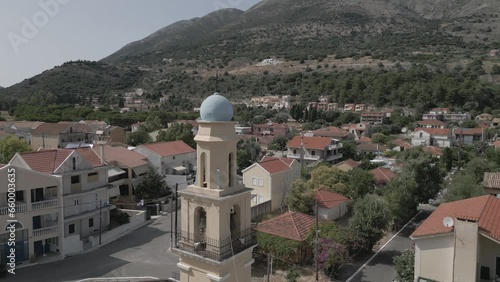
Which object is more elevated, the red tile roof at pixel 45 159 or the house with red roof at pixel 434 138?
the red tile roof at pixel 45 159

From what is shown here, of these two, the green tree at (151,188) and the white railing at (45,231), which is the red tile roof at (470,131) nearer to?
the green tree at (151,188)

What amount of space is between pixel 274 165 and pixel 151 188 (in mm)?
11599

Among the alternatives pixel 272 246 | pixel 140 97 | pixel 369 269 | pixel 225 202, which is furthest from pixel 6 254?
pixel 140 97

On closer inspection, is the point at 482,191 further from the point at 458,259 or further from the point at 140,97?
the point at 140,97

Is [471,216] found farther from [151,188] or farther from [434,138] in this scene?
[434,138]

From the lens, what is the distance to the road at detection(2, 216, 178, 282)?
76.1 ft

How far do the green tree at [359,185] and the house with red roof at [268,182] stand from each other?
214 inches

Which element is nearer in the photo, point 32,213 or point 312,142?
point 32,213

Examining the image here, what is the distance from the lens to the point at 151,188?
125 feet

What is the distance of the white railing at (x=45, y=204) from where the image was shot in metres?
25.1

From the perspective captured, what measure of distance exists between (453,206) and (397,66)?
124250 mm

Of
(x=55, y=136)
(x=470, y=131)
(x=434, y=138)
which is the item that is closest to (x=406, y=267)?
(x=55, y=136)

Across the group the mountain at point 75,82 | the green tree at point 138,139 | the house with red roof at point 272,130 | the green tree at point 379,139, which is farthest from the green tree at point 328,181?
the mountain at point 75,82

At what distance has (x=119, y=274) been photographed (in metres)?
23.4
